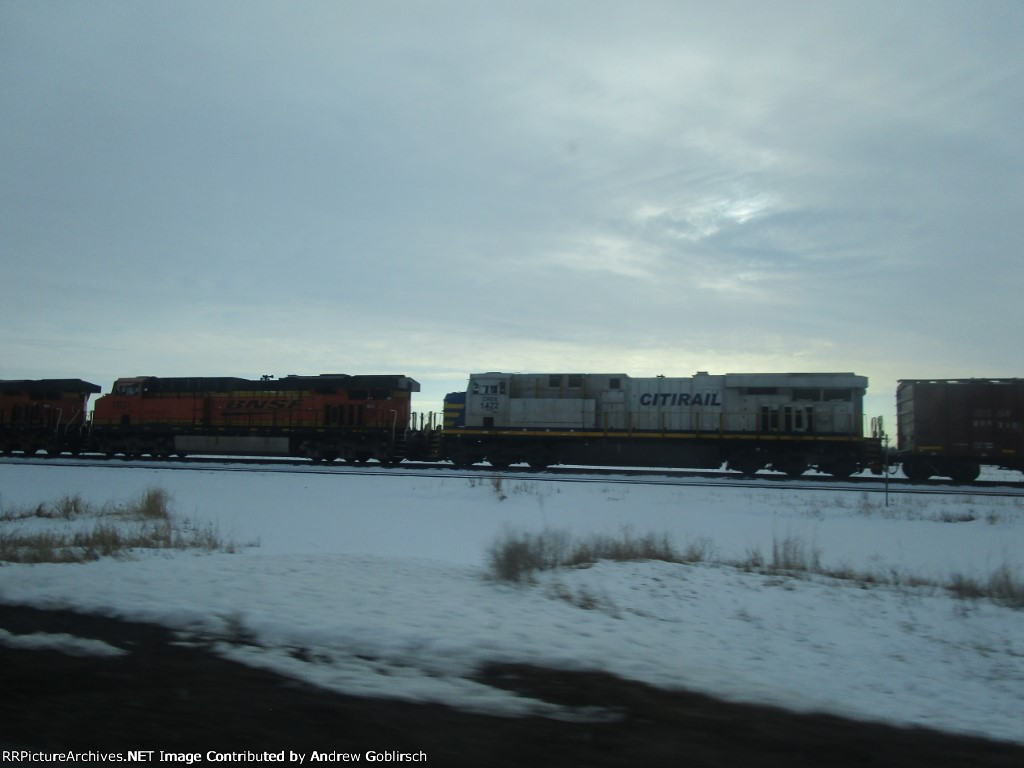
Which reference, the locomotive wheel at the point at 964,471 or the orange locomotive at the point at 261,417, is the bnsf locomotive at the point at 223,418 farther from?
the locomotive wheel at the point at 964,471

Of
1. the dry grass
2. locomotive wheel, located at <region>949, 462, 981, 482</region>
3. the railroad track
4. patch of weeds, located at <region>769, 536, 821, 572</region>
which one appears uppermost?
locomotive wheel, located at <region>949, 462, 981, 482</region>

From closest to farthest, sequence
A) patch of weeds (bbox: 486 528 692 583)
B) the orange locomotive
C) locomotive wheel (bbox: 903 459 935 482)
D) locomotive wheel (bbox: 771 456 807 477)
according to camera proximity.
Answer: patch of weeds (bbox: 486 528 692 583) → locomotive wheel (bbox: 903 459 935 482) → locomotive wheel (bbox: 771 456 807 477) → the orange locomotive

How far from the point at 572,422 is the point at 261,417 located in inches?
566

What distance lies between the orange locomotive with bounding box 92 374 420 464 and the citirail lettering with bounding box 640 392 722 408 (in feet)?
33.5

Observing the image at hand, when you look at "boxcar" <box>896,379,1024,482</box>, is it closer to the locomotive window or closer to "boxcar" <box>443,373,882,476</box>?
"boxcar" <box>443,373,882,476</box>

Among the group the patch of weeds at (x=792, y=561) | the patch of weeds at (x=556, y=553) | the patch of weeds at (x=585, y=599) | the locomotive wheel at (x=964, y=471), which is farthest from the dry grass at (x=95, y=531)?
the locomotive wheel at (x=964, y=471)

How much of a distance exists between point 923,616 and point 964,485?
20.5 meters

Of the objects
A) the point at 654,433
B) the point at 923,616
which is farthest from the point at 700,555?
the point at 654,433

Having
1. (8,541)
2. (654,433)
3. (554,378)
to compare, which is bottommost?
(8,541)

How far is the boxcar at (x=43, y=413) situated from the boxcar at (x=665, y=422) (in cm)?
1974

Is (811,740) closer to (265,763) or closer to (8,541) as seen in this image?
(265,763)

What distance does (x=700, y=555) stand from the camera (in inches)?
374

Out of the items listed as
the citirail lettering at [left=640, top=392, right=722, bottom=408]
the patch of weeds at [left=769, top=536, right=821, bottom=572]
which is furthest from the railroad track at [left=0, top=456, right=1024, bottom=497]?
the patch of weeds at [left=769, top=536, right=821, bottom=572]

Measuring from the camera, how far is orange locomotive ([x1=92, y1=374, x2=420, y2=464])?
1190 inches
